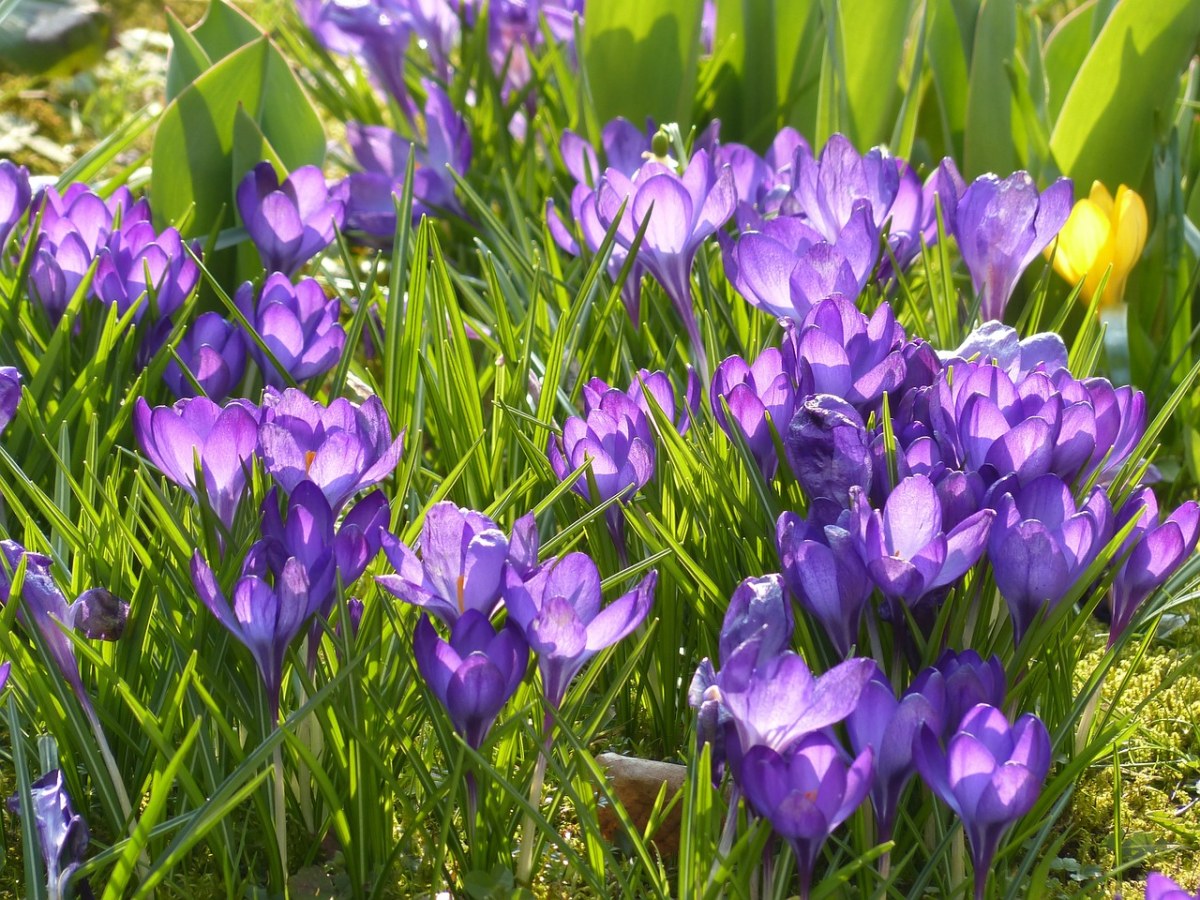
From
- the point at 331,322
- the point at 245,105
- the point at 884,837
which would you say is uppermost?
the point at 245,105

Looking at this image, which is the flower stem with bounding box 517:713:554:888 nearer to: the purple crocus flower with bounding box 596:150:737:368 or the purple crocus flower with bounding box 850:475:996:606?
the purple crocus flower with bounding box 850:475:996:606

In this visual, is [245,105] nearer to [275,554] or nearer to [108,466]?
[108,466]

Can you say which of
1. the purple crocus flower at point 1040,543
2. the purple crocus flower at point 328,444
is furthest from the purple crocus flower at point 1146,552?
the purple crocus flower at point 328,444

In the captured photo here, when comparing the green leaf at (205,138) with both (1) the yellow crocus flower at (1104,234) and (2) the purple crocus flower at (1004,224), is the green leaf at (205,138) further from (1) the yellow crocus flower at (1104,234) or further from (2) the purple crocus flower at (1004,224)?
(1) the yellow crocus flower at (1104,234)

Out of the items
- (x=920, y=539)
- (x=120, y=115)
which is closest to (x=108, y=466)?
(x=920, y=539)

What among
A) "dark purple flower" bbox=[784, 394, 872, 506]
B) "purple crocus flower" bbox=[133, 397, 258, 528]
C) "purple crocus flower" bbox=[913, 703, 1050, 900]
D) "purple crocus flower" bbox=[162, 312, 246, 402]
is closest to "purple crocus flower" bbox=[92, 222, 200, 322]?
"purple crocus flower" bbox=[162, 312, 246, 402]

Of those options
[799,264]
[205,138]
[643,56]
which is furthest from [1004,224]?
[205,138]
